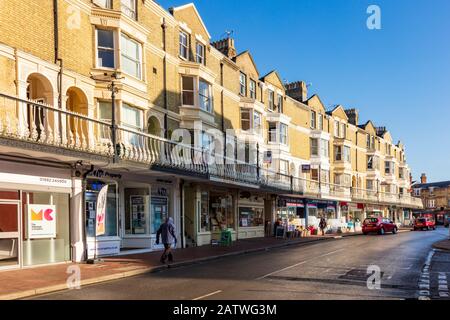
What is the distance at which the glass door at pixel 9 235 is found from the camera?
14.5 m

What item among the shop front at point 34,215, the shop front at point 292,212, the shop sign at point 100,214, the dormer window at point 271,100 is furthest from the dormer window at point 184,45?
the shop front at point 292,212

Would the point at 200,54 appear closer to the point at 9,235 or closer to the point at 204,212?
the point at 204,212

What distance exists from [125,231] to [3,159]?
8.20 m

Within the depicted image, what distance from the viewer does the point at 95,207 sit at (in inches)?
719

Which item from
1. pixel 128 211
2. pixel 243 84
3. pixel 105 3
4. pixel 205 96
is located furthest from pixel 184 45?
pixel 128 211

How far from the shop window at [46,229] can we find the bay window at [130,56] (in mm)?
6458

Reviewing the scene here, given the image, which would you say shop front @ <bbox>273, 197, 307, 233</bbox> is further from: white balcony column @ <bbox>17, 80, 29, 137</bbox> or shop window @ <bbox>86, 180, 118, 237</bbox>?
white balcony column @ <bbox>17, 80, 29, 137</bbox>

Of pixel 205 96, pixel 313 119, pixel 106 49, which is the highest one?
pixel 313 119

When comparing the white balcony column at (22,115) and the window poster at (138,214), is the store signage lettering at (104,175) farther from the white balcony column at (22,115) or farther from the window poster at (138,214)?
the white balcony column at (22,115)

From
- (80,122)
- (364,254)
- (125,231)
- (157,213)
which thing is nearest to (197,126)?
(157,213)

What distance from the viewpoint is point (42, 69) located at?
16.3m

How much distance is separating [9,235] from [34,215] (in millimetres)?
1151
